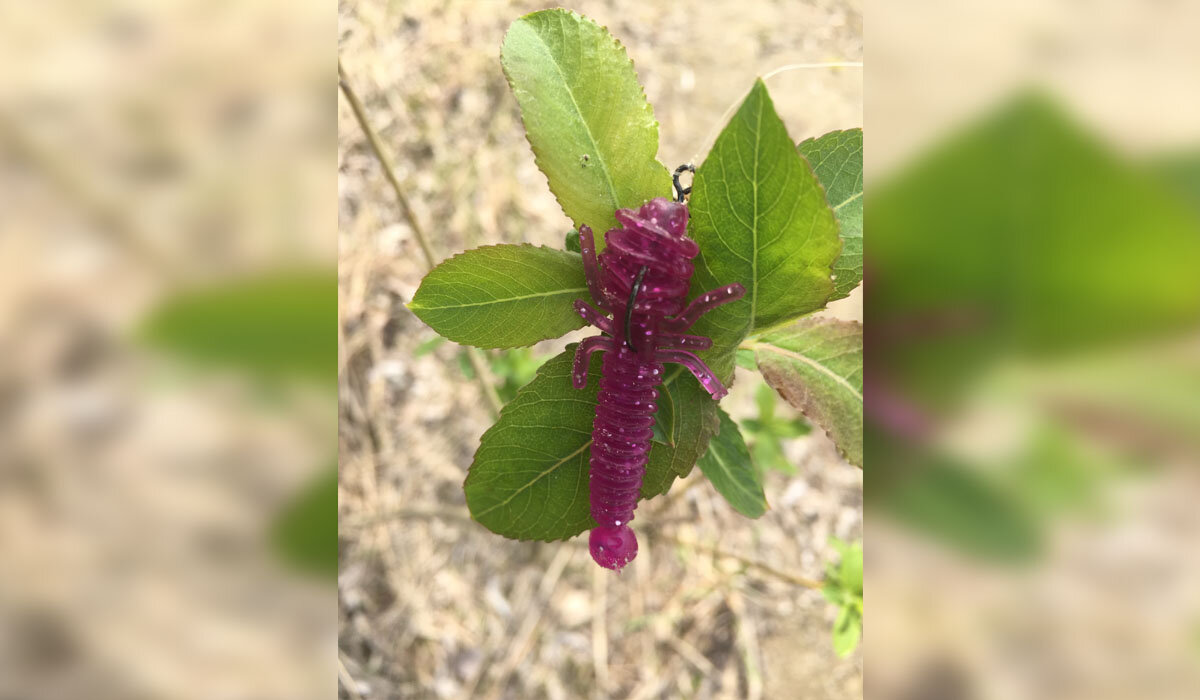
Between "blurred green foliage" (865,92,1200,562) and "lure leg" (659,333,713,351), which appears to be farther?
"lure leg" (659,333,713,351)

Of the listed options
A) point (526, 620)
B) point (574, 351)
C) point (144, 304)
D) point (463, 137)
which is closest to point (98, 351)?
point (144, 304)

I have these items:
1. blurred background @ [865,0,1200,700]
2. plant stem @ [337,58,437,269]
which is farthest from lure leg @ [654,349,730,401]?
plant stem @ [337,58,437,269]

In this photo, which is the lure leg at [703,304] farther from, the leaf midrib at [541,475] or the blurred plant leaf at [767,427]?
the blurred plant leaf at [767,427]

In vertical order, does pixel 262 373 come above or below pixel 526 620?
above

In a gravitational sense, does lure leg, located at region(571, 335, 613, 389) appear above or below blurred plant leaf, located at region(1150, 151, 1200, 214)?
above

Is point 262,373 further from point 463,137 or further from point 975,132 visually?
point 463,137

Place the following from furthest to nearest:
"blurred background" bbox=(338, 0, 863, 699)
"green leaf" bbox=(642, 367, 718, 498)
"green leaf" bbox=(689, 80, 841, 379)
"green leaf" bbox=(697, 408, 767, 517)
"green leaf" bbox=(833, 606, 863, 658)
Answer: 1. "blurred background" bbox=(338, 0, 863, 699)
2. "green leaf" bbox=(833, 606, 863, 658)
3. "green leaf" bbox=(697, 408, 767, 517)
4. "green leaf" bbox=(642, 367, 718, 498)
5. "green leaf" bbox=(689, 80, 841, 379)

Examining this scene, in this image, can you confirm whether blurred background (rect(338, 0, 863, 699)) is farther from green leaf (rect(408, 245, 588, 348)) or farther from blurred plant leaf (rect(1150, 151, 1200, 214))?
blurred plant leaf (rect(1150, 151, 1200, 214))

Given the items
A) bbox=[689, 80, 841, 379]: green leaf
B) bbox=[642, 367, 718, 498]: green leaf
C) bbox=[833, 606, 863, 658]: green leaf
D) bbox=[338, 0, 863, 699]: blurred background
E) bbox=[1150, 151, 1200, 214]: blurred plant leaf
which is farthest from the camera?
bbox=[338, 0, 863, 699]: blurred background
